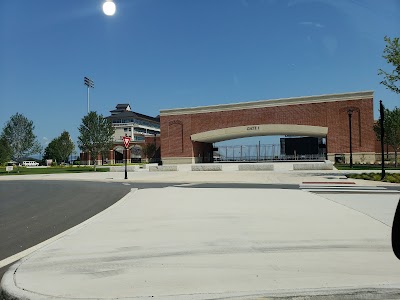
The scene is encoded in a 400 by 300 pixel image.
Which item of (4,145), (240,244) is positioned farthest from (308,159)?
(240,244)

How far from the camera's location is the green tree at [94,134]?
4359 cm

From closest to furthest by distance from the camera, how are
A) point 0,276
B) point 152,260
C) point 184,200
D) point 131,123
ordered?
point 0,276 → point 152,260 → point 184,200 → point 131,123

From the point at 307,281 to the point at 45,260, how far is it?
3848mm

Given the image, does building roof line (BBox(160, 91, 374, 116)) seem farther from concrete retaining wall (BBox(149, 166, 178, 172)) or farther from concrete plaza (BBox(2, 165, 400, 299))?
concrete plaza (BBox(2, 165, 400, 299))

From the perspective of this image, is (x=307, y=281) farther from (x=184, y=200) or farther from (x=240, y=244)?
(x=184, y=200)

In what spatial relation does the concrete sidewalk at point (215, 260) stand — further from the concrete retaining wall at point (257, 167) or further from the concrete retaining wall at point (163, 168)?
the concrete retaining wall at point (163, 168)

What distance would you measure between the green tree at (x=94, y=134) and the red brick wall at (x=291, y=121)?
16390 mm

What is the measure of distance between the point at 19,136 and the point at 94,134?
42.4ft

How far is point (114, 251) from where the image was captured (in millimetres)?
5520

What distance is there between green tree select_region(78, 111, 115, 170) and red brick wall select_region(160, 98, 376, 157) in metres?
16.4

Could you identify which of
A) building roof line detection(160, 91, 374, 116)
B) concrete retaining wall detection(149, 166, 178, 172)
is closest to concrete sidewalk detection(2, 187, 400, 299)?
concrete retaining wall detection(149, 166, 178, 172)

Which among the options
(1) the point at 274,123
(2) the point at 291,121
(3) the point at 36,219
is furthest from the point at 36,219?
(2) the point at 291,121

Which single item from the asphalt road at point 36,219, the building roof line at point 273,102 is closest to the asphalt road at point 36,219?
the asphalt road at point 36,219

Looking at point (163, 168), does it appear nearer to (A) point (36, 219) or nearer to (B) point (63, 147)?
(A) point (36, 219)
